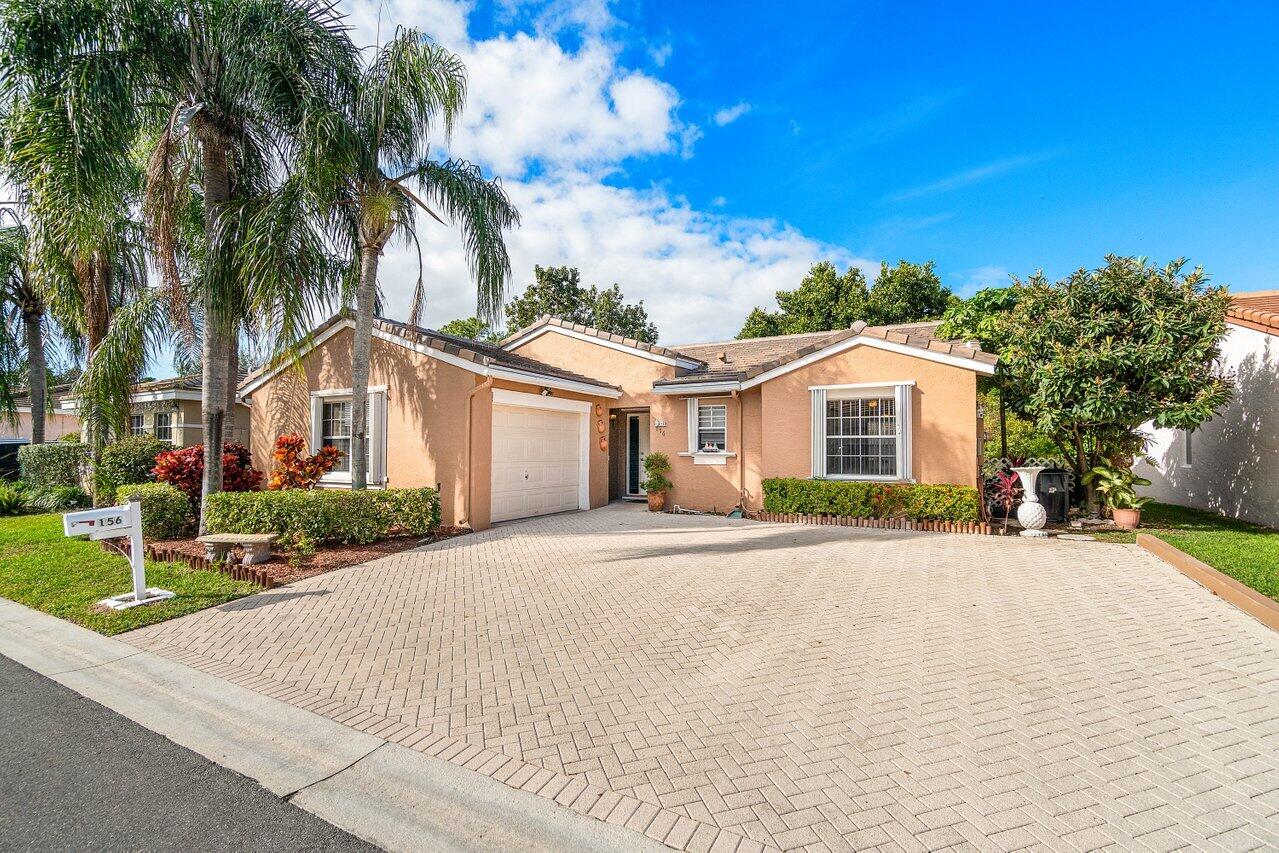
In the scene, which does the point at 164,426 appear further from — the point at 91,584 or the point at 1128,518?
the point at 1128,518

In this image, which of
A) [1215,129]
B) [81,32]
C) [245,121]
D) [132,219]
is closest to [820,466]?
[1215,129]

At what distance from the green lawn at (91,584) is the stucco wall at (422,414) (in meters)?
4.40

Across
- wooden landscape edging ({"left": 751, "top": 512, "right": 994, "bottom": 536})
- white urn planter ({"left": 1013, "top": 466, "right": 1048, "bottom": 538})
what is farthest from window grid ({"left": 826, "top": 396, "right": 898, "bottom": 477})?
white urn planter ({"left": 1013, "top": 466, "right": 1048, "bottom": 538})

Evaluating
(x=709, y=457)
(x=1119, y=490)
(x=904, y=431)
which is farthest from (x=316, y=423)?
(x=1119, y=490)

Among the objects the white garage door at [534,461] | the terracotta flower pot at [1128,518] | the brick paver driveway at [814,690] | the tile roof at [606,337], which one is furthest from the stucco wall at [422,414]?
the terracotta flower pot at [1128,518]

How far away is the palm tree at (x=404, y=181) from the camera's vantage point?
33.5 ft

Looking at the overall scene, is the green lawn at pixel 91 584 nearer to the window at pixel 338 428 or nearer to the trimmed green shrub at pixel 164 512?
the trimmed green shrub at pixel 164 512

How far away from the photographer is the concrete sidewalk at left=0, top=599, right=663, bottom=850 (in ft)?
9.60

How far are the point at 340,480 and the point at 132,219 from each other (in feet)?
26.0

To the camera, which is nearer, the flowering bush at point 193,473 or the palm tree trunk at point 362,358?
the palm tree trunk at point 362,358

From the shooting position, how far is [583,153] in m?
12.8

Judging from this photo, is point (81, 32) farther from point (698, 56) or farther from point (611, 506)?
point (611, 506)

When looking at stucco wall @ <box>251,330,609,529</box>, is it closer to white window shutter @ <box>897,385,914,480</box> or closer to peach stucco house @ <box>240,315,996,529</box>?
peach stucco house @ <box>240,315,996,529</box>

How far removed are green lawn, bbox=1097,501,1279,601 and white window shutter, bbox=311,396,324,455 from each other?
16.5 meters
